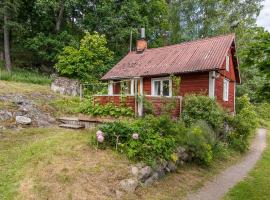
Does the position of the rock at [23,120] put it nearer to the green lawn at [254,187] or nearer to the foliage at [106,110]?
the foliage at [106,110]

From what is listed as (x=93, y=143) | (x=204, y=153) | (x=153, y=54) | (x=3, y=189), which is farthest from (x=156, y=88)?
(x=3, y=189)

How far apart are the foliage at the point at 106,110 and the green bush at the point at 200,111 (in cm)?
273

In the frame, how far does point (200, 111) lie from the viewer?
39.7 feet

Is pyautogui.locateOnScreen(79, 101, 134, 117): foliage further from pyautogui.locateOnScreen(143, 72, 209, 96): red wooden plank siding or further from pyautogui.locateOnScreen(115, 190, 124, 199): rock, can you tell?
pyautogui.locateOnScreen(143, 72, 209, 96): red wooden plank siding

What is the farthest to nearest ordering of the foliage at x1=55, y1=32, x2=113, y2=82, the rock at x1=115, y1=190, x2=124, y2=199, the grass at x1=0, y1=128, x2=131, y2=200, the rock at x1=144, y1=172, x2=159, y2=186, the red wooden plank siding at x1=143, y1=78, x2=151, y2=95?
the foliage at x1=55, y1=32, x2=113, y2=82 < the red wooden plank siding at x1=143, y1=78, x2=151, y2=95 < the rock at x1=144, y1=172, x2=159, y2=186 < the rock at x1=115, y1=190, x2=124, y2=199 < the grass at x1=0, y1=128, x2=131, y2=200

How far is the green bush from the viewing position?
12.0m

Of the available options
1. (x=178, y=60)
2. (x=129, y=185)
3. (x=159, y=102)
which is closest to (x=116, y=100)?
(x=159, y=102)

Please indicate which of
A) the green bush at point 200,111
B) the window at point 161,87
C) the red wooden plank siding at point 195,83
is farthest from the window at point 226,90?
the green bush at point 200,111

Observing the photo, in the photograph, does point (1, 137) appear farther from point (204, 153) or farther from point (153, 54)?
point (153, 54)

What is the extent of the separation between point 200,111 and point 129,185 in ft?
19.8

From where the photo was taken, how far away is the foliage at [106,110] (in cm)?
1076

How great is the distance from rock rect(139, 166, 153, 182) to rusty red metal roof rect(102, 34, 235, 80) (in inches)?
305

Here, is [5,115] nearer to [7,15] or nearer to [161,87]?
[161,87]

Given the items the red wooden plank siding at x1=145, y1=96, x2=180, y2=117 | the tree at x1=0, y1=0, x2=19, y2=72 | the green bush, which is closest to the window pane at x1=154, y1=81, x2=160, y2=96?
the green bush
